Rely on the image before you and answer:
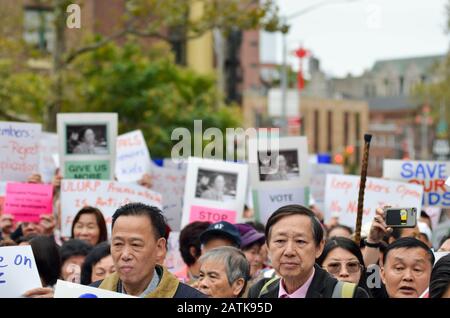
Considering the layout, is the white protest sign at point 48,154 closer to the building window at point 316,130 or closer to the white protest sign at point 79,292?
the white protest sign at point 79,292

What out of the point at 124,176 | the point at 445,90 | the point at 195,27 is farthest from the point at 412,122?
the point at 124,176

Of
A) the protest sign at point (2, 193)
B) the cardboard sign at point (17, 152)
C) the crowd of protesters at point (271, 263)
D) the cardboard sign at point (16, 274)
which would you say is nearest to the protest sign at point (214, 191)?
the cardboard sign at point (17, 152)

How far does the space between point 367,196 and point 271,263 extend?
498 cm

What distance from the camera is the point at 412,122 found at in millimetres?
118312

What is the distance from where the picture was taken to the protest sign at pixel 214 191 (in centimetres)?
984

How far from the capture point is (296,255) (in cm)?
486

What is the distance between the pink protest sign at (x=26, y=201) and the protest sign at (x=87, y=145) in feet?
3.46

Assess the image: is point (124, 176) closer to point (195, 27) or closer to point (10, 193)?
point (10, 193)

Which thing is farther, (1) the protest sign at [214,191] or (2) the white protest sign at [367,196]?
(1) the protest sign at [214,191]

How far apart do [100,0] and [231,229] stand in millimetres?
40658

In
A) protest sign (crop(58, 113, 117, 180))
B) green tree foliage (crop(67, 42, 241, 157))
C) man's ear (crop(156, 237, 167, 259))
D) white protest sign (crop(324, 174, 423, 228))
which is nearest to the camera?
man's ear (crop(156, 237, 167, 259))

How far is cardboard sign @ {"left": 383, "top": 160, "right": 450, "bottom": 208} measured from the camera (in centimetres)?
1060

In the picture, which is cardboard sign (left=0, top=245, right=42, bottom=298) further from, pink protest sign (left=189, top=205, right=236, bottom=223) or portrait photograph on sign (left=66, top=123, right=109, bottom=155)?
portrait photograph on sign (left=66, top=123, right=109, bottom=155)

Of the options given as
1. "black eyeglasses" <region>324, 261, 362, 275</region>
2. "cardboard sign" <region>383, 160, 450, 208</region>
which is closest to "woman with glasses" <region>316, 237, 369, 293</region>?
"black eyeglasses" <region>324, 261, 362, 275</region>
